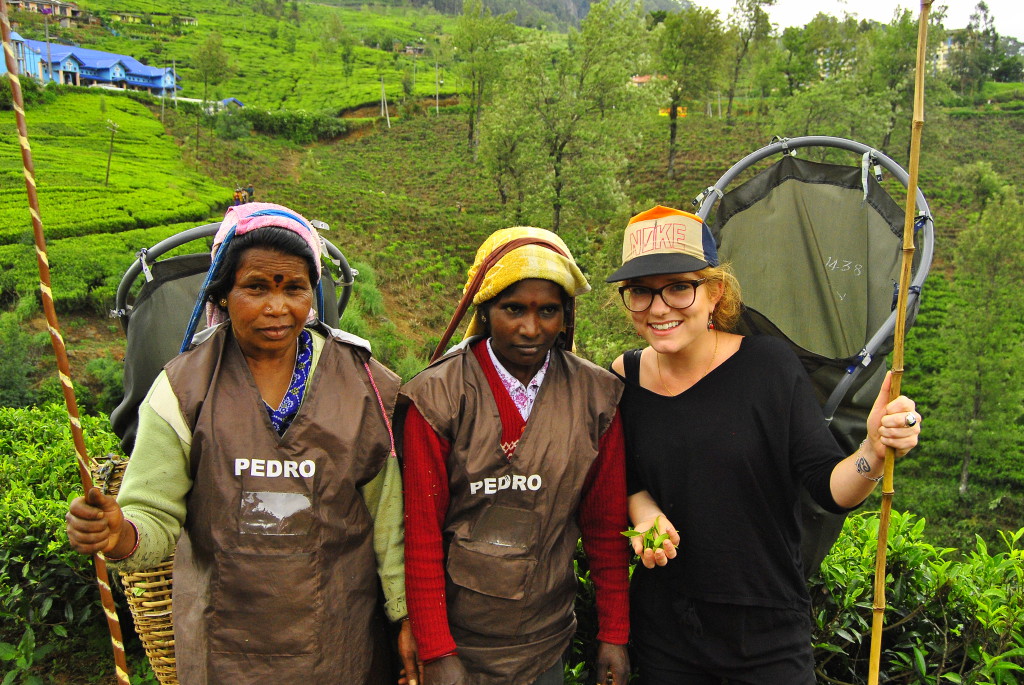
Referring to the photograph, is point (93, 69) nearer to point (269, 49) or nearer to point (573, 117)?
point (269, 49)

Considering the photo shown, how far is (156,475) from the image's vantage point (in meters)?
1.77

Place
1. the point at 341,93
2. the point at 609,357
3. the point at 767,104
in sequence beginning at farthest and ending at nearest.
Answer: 1. the point at 341,93
2. the point at 767,104
3. the point at 609,357

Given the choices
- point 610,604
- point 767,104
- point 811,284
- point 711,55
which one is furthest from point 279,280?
point 767,104

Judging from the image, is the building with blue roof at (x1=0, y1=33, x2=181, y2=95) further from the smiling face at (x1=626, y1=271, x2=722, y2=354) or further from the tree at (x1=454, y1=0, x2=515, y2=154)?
the smiling face at (x1=626, y1=271, x2=722, y2=354)

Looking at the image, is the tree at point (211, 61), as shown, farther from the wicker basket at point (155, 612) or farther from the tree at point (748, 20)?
the wicker basket at point (155, 612)

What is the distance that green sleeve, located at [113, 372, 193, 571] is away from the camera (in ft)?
5.73

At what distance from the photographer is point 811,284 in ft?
9.17

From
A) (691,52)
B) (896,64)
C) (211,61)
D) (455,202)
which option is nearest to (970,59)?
(896,64)

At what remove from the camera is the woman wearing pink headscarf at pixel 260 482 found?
1.80 metres

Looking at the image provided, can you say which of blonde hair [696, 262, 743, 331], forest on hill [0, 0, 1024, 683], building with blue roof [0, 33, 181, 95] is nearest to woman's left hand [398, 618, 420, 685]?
forest on hill [0, 0, 1024, 683]

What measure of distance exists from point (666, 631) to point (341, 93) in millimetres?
62912

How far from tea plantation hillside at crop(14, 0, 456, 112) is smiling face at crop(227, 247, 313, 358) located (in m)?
49.2

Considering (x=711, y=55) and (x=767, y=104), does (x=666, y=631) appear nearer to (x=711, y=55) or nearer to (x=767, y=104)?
(x=711, y=55)

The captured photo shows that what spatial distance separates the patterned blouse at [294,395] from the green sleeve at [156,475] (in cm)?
23
